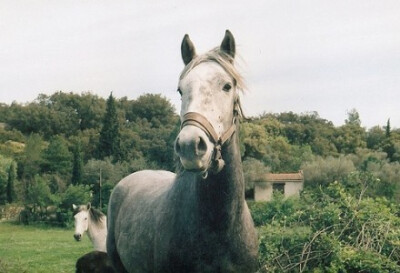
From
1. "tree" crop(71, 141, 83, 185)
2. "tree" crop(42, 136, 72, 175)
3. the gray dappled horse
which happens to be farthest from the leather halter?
"tree" crop(42, 136, 72, 175)

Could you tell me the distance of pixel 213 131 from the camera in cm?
309

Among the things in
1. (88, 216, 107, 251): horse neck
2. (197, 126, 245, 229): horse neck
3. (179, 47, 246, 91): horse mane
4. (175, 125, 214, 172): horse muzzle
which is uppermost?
(179, 47, 246, 91): horse mane

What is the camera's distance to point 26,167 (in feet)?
124

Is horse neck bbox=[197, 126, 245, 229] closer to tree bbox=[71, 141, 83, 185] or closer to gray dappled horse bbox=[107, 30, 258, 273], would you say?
gray dappled horse bbox=[107, 30, 258, 273]

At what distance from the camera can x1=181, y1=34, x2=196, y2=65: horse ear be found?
3.59m

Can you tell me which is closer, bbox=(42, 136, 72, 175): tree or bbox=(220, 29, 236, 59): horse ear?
bbox=(220, 29, 236, 59): horse ear

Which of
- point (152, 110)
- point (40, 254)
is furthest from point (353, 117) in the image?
point (40, 254)

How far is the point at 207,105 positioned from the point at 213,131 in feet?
0.47

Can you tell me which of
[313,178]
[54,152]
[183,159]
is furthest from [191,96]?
[54,152]

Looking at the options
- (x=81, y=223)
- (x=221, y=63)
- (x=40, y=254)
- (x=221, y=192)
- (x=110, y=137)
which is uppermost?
(x=110, y=137)

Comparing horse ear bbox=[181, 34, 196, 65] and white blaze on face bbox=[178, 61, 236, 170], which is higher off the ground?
horse ear bbox=[181, 34, 196, 65]

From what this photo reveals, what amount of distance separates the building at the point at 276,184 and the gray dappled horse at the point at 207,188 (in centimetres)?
2925

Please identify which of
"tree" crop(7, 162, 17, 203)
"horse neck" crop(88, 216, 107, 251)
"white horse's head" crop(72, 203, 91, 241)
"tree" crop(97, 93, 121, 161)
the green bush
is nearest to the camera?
the green bush

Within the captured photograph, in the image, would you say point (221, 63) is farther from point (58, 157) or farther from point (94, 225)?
point (58, 157)
